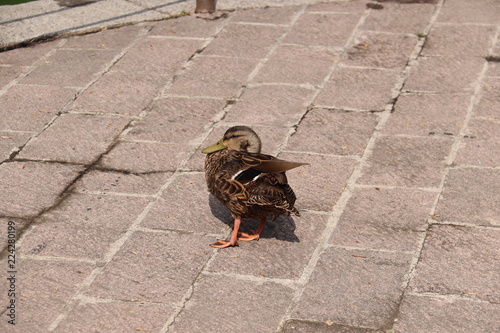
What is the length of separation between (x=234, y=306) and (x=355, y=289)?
0.73 metres

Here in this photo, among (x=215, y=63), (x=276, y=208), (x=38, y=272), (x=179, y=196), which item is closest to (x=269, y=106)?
(x=215, y=63)

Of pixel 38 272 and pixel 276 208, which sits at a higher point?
pixel 276 208

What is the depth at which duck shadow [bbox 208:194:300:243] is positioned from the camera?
17.5 feet

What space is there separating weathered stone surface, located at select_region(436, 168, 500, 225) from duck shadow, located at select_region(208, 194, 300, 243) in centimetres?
102

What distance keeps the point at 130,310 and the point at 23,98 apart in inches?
135

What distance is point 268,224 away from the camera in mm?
5484

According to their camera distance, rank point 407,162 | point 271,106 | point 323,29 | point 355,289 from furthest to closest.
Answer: point 323,29
point 271,106
point 407,162
point 355,289

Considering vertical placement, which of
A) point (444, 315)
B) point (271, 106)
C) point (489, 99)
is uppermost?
point (444, 315)

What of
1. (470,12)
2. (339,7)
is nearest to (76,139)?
(339,7)

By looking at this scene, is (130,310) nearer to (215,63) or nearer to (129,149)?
(129,149)

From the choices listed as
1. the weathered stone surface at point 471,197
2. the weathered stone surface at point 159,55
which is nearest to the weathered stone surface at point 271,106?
the weathered stone surface at point 159,55

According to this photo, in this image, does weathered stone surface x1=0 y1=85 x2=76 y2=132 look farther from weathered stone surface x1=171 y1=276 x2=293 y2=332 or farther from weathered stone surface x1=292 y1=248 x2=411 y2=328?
weathered stone surface x1=292 y1=248 x2=411 y2=328

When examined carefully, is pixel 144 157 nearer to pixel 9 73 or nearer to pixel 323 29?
pixel 9 73

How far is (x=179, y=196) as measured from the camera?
5762mm
